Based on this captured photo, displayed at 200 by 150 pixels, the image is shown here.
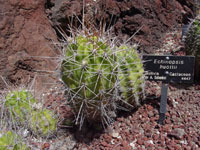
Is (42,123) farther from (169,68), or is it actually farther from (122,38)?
(122,38)

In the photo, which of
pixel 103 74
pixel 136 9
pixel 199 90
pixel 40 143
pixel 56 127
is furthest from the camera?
pixel 136 9

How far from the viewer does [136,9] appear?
2816mm

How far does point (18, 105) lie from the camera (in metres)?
1.87

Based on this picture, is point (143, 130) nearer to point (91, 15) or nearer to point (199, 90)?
point (199, 90)

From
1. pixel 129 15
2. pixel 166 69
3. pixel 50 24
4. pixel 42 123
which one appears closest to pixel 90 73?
pixel 42 123

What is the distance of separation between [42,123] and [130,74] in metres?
0.85

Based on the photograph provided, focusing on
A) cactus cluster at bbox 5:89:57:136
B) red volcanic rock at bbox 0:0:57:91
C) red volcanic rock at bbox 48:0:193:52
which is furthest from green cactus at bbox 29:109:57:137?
red volcanic rock at bbox 48:0:193:52

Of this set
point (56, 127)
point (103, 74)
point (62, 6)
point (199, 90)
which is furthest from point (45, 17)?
point (199, 90)

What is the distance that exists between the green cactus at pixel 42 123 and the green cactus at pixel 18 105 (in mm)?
85

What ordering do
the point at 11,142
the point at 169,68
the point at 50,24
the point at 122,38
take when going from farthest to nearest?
the point at 50,24 < the point at 122,38 < the point at 169,68 < the point at 11,142

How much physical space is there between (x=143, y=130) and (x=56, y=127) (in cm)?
78

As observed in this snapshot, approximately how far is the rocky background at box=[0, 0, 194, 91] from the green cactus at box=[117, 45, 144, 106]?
2.65ft

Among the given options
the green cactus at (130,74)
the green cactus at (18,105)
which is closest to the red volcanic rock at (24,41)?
the green cactus at (18,105)

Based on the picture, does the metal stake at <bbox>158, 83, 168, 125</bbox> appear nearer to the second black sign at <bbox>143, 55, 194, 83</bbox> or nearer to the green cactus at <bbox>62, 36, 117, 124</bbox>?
the second black sign at <bbox>143, 55, 194, 83</bbox>
